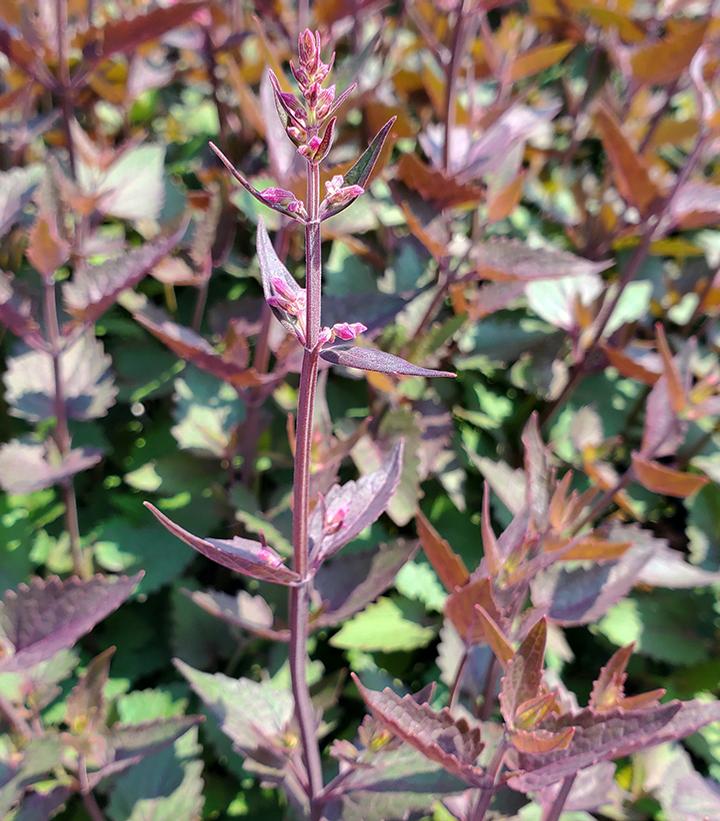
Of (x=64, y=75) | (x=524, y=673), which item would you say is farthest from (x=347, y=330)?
(x=64, y=75)

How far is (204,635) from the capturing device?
1.38 metres

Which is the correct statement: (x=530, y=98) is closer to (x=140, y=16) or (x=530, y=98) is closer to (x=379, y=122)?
(x=379, y=122)

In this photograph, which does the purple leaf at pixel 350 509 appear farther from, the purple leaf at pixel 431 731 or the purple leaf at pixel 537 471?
the purple leaf at pixel 537 471

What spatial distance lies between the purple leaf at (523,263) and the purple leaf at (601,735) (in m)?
0.70

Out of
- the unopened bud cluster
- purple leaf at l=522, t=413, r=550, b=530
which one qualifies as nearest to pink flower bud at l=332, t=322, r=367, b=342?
the unopened bud cluster

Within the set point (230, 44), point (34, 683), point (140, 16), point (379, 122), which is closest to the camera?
point (34, 683)

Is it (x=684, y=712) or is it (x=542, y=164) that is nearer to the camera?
(x=684, y=712)

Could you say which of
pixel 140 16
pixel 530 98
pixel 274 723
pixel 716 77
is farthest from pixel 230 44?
pixel 274 723

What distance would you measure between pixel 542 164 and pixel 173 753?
167 cm

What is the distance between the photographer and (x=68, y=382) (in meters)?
1.40

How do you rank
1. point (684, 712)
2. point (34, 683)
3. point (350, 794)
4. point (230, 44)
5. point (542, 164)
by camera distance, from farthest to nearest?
point (542, 164) < point (230, 44) < point (34, 683) < point (350, 794) < point (684, 712)

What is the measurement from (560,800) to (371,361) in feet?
2.03

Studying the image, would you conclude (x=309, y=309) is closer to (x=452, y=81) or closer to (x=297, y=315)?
(x=297, y=315)

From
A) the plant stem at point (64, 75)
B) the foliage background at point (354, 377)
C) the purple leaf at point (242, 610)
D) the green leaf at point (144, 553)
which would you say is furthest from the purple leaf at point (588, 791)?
the plant stem at point (64, 75)
